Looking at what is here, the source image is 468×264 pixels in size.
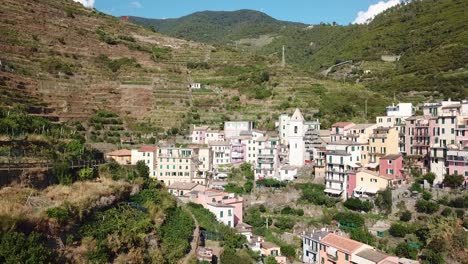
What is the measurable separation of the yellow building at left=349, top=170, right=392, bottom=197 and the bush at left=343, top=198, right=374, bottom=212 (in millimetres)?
1067

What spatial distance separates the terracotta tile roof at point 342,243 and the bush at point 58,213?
1691cm

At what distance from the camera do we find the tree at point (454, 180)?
31406mm

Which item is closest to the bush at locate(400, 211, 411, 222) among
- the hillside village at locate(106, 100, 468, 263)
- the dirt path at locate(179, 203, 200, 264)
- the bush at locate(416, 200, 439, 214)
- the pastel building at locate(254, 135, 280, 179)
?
the bush at locate(416, 200, 439, 214)

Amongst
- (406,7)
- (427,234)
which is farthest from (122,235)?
(406,7)

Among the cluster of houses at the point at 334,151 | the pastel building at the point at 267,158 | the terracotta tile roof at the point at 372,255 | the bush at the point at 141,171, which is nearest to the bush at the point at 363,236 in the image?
the terracotta tile roof at the point at 372,255

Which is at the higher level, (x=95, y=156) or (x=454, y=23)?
(x=454, y=23)

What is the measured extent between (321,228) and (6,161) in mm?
22333

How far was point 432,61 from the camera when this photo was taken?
2576 inches

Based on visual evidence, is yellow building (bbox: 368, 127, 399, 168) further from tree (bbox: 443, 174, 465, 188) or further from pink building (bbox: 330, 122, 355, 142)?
tree (bbox: 443, 174, 465, 188)

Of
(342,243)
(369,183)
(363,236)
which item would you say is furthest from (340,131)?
(342,243)

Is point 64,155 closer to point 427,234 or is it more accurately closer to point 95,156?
point 95,156

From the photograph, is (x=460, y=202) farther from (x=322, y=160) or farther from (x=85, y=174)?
(x=85, y=174)

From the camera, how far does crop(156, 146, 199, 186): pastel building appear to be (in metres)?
40.9

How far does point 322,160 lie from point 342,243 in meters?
11.7
